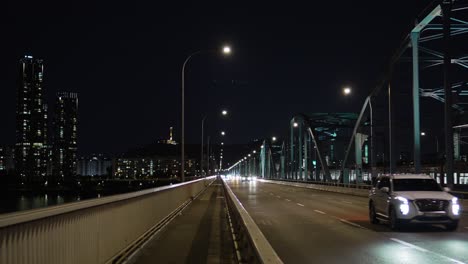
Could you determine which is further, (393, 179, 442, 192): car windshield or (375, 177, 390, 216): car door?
(393, 179, 442, 192): car windshield

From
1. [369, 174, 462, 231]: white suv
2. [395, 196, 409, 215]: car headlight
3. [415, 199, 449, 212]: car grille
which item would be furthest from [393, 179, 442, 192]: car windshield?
[415, 199, 449, 212]: car grille

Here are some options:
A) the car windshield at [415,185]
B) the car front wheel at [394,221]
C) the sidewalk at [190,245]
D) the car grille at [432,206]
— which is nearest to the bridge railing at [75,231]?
the sidewalk at [190,245]

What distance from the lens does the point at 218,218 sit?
25.9m

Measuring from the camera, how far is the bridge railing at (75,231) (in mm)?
6675

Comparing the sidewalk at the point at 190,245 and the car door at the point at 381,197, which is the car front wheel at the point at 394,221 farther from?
the sidewalk at the point at 190,245

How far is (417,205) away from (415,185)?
79.1 inches

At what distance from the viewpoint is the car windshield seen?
20.5 m

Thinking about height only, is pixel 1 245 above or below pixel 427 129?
below

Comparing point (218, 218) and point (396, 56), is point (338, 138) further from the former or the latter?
point (218, 218)

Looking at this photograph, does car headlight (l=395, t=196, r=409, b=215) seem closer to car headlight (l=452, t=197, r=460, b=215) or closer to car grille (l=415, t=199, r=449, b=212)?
car grille (l=415, t=199, r=449, b=212)

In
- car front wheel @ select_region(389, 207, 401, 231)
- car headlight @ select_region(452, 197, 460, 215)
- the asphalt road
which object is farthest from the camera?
car front wheel @ select_region(389, 207, 401, 231)

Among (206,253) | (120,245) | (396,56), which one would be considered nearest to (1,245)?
(120,245)

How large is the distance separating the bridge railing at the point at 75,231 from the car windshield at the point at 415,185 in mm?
8968

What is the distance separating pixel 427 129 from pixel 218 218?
89.1 m
